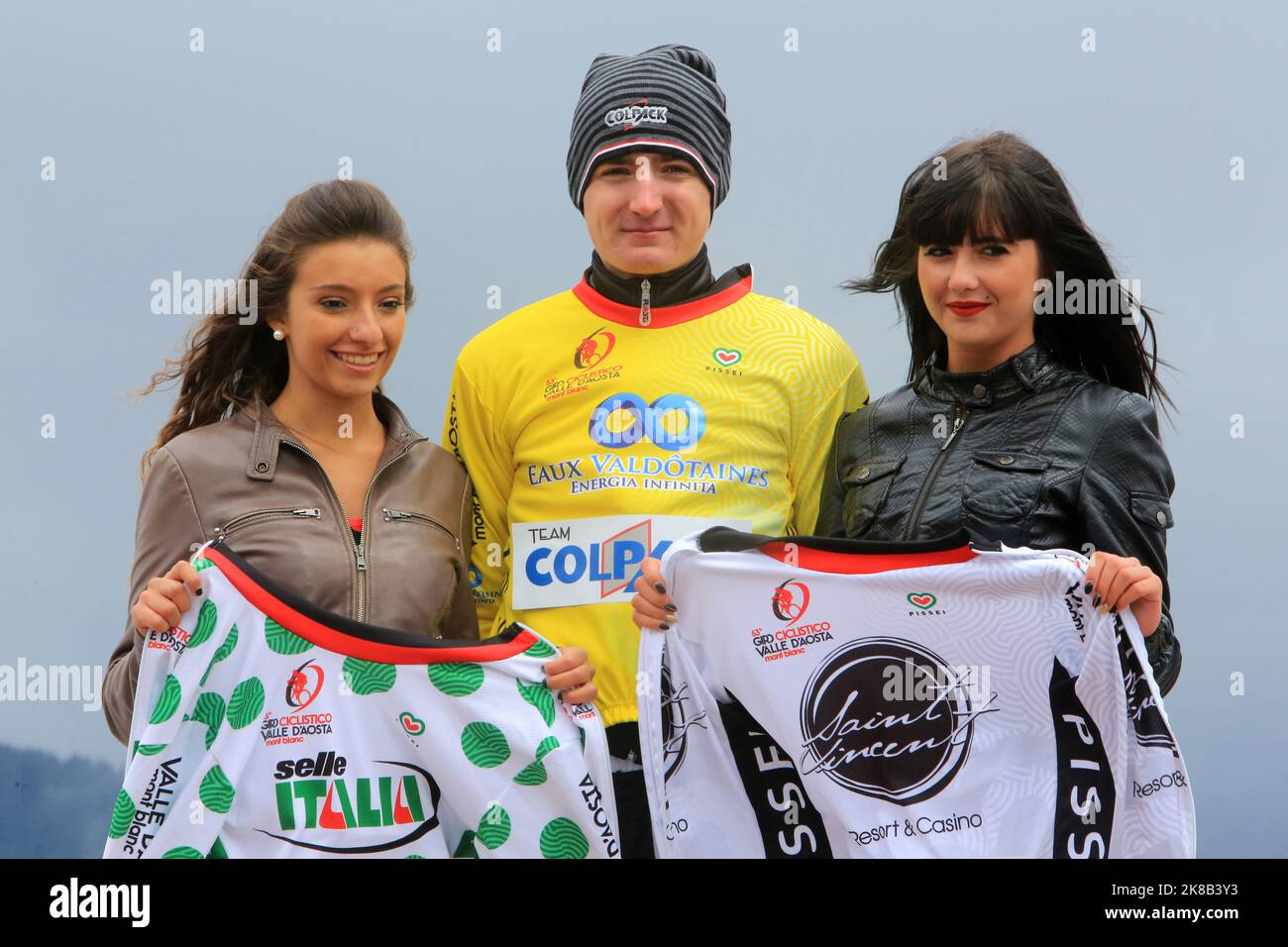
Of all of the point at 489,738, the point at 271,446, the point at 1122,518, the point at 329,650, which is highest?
the point at 271,446

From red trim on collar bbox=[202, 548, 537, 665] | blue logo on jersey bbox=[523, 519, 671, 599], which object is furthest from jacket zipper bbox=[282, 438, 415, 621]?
blue logo on jersey bbox=[523, 519, 671, 599]

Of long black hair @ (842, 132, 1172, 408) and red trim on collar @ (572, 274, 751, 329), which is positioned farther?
red trim on collar @ (572, 274, 751, 329)

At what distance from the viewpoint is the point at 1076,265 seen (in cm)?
337

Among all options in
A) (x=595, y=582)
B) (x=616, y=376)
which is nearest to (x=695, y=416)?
(x=616, y=376)

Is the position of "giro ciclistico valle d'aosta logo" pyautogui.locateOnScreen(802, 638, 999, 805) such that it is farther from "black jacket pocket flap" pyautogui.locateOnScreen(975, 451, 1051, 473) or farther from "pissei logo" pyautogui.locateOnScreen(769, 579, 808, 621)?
"black jacket pocket flap" pyautogui.locateOnScreen(975, 451, 1051, 473)

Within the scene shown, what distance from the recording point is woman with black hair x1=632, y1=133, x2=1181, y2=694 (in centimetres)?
305

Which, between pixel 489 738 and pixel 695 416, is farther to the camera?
pixel 695 416

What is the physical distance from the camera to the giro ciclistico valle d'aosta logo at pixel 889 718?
3.04 m

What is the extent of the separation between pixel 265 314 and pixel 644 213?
0.93 meters

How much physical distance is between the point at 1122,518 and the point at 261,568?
5.99 ft

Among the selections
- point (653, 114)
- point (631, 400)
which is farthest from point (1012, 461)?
point (653, 114)

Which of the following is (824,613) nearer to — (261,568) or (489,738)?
(489,738)

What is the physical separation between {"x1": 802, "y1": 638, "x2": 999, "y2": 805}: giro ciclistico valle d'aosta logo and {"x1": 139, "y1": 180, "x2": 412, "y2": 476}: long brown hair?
140 cm

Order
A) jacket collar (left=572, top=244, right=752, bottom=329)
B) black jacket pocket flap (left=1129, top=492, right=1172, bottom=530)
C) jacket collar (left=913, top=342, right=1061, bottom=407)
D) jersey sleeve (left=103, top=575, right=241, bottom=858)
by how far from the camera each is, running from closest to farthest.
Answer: jersey sleeve (left=103, top=575, right=241, bottom=858)
black jacket pocket flap (left=1129, top=492, right=1172, bottom=530)
jacket collar (left=913, top=342, right=1061, bottom=407)
jacket collar (left=572, top=244, right=752, bottom=329)
